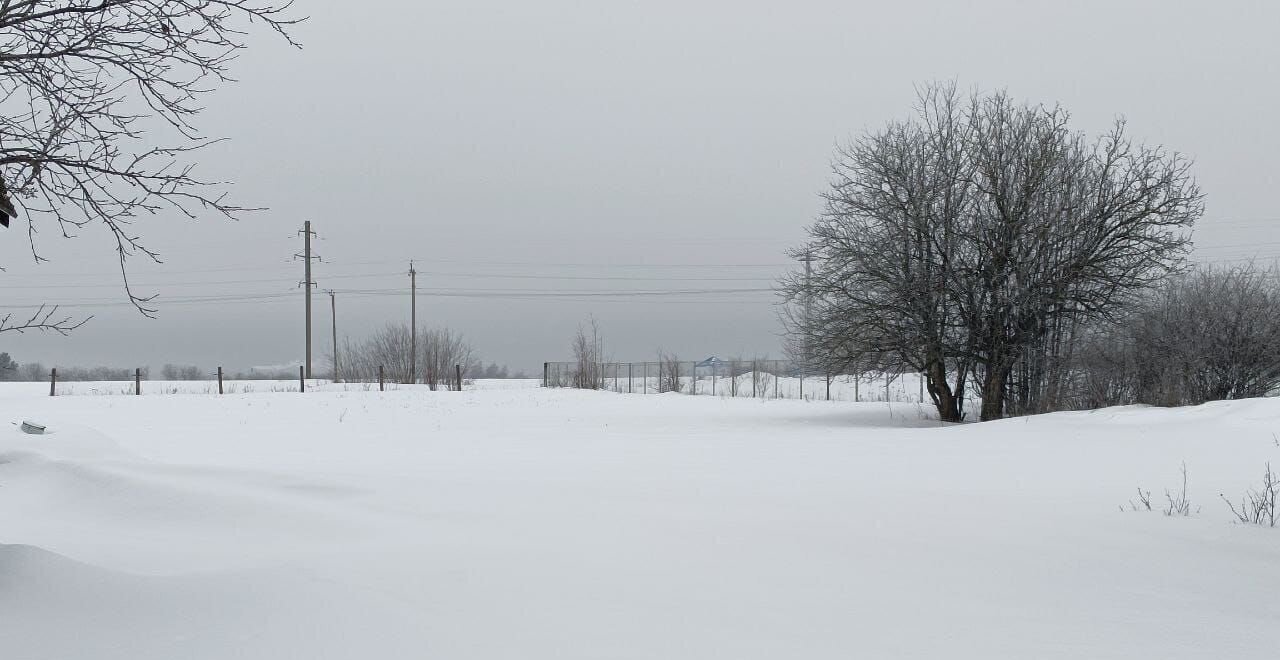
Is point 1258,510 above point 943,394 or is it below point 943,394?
below

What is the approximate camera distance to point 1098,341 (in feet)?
59.7

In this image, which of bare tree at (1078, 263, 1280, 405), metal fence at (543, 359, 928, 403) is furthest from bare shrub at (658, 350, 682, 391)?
bare tree at (1078, 263, 1280, 405)

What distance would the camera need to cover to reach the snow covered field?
392 cm

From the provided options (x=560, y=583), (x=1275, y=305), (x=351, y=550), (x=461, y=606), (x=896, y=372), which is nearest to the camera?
(x=461, y=606)

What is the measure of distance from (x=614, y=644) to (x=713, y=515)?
2883mm

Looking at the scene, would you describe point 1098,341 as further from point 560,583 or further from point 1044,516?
point 560,583

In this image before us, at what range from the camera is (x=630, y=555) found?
534 centimetres

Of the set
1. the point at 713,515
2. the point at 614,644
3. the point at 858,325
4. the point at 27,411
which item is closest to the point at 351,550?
the point at 614,644

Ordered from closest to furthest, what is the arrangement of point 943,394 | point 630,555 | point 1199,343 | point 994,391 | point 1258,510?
point 630,555 → point 1258,510 → point 1199,343 → point 994,391 → point 943,394

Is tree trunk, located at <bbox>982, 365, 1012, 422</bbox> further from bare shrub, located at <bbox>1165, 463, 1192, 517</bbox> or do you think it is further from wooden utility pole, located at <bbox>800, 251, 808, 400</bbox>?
bare shrub, located at <bbox>1165, 463, 1192, 517</bbox>

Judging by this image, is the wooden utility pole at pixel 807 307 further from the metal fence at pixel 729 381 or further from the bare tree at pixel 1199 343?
the metal fence at pixel 729 381

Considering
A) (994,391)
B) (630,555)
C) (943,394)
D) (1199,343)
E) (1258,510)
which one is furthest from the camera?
(943,394)

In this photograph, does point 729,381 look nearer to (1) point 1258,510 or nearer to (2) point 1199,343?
(2) point 1199,343

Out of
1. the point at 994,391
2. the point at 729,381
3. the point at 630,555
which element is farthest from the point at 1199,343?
the point at 729,381
